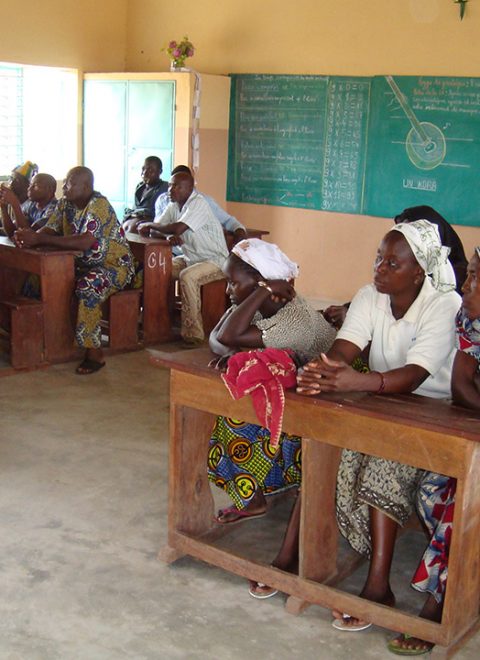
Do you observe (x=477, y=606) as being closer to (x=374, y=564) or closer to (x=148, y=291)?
(x=374, y=564)

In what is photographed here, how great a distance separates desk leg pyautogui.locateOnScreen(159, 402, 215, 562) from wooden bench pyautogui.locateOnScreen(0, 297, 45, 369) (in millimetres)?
2583

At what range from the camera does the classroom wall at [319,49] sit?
704 centimetres

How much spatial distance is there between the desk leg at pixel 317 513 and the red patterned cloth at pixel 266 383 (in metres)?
0.12

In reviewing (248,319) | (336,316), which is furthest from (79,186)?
(248,319)

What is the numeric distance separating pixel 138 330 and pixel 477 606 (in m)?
3.94

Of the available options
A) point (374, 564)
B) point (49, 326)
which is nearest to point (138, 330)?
point (49, 326)

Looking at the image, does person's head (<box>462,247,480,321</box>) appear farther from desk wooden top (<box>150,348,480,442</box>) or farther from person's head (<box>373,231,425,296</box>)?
desk wooden top (<box>150,348,480,442</box>)

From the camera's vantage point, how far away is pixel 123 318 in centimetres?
579

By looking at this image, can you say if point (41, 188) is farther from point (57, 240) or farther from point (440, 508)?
point (440, 508)

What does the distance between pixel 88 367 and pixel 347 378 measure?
10.0ft

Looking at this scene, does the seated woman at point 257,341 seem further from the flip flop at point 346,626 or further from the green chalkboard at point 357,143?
the green chalkboard at point 357,143

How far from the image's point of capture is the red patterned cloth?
2535 millimetres

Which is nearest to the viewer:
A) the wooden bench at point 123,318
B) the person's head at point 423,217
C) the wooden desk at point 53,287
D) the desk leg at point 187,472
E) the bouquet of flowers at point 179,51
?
the desk leg at point 187,472

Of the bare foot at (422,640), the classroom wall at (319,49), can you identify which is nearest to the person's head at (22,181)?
the classroom wall at (319,49)
